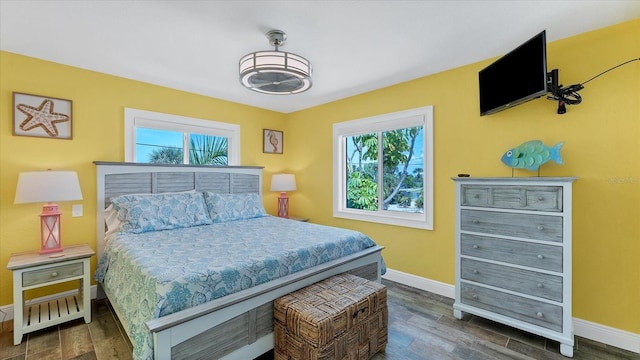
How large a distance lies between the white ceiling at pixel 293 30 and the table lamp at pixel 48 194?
1.15 m

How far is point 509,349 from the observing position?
212 centimetres

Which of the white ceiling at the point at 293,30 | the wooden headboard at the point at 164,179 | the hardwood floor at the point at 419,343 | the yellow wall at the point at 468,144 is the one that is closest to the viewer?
the white ceiling at the point at 293,30

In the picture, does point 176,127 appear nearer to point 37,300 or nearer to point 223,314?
point 37,300

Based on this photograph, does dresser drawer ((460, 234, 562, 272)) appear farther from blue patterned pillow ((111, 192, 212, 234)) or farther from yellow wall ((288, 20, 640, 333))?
blue patterned pillow ((111, 192, 212, 234))

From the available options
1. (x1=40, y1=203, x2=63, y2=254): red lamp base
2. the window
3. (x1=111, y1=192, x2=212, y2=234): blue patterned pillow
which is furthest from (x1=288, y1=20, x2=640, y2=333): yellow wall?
(x1=40, y1=203, x2=63, y2=254): red lamp base

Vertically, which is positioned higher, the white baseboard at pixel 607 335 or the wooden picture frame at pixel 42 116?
the wooden picture frame at pixel 42 116

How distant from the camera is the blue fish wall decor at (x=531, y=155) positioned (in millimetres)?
2246

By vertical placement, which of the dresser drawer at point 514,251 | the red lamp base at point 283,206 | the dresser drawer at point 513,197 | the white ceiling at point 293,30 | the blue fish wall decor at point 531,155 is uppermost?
the white ceiling at point 293,30

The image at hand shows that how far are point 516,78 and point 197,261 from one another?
111 inches

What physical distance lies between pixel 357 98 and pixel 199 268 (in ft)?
9.90

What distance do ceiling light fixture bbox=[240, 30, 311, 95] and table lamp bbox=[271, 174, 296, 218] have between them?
211 cm

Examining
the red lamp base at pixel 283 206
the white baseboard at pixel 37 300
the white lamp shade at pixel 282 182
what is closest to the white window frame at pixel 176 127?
the white lamp shade at pixel 282 182

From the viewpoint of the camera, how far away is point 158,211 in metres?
2.88

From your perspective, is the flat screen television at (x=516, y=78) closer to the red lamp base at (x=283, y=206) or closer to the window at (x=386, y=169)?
the window at (x=386, y=169)
